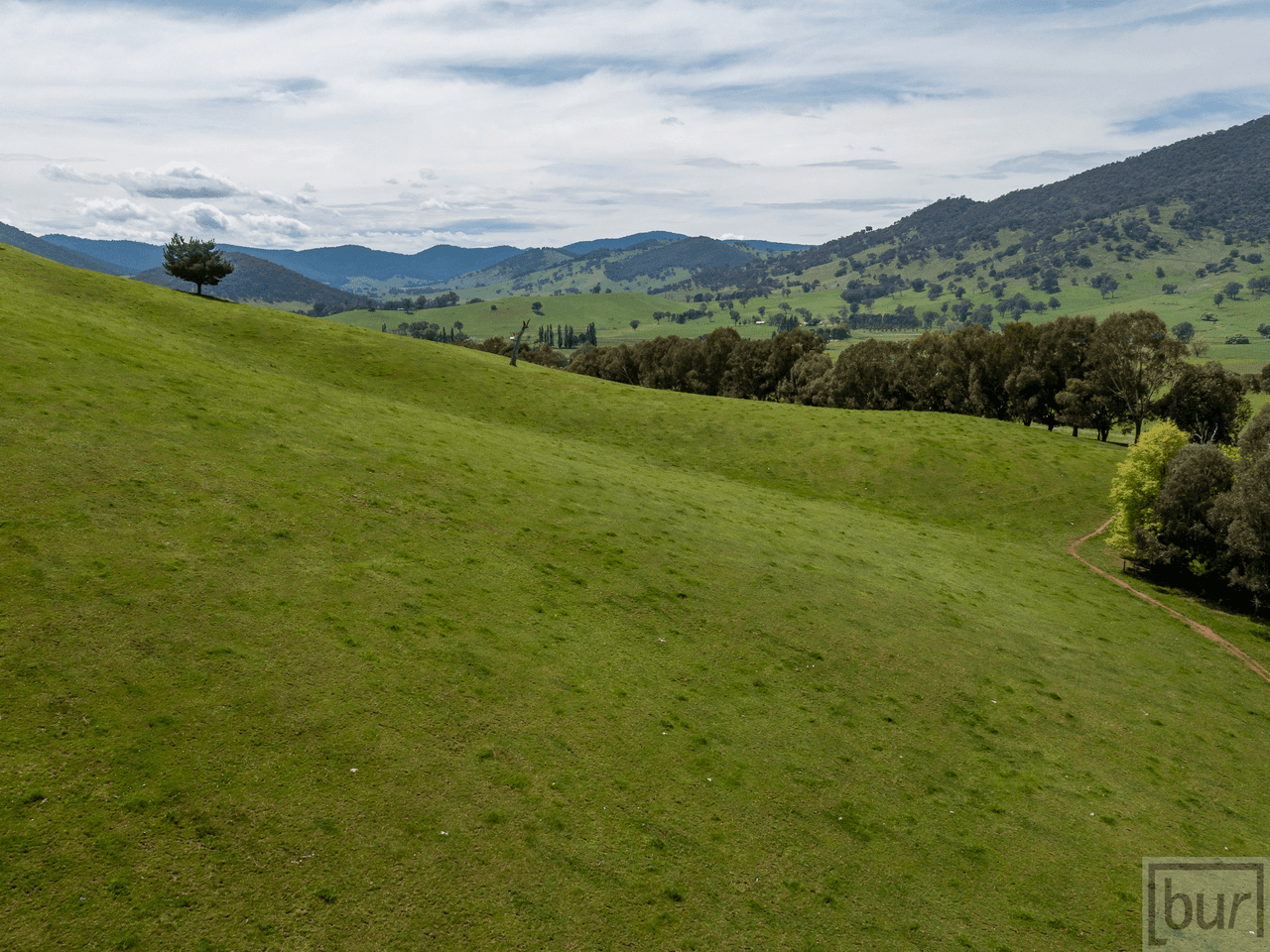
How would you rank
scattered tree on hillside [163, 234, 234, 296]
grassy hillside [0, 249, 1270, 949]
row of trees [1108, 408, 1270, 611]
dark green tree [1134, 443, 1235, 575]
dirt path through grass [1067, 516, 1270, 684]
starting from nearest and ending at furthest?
grassy hillside [0, 249, 1270, 949], dirt path through grass [1067, 516, 1270, 684], row of trees [1108, 408, 1270, 611], dark green tree [1134, 443, 1235, 575], scattered tree on hillside [163, 234, 234, 296]

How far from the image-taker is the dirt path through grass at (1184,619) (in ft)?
128

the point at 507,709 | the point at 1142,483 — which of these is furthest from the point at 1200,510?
the point at 507,709

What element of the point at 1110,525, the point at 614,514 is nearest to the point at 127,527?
the point at 614,514

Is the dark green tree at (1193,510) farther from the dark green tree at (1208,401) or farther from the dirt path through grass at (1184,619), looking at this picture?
the dark green tree at (1208,401)

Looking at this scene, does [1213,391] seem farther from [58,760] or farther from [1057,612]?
[58,760]

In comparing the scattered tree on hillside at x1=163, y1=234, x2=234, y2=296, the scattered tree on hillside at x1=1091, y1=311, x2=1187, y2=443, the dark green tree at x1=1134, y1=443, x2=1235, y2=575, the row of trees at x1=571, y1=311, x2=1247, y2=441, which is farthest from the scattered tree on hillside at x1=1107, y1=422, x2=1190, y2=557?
the scattered tree on hillside at x1=163, y1=234, x2=234, y2=296

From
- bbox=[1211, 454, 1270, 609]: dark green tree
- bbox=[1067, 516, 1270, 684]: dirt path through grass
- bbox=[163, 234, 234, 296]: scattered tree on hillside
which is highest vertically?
bbox=[163, 234, 234, 296]: scattered tree on hillside

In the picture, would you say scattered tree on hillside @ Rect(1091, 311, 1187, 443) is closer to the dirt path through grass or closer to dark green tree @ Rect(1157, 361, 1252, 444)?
dark green tree @ Rect(1157, 361, 1252, 444)

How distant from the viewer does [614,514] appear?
3928 centimetres

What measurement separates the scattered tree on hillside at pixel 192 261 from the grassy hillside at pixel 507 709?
41008mm

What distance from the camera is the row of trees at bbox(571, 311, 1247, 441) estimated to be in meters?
88.8

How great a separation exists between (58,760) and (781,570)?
3070 centimetres

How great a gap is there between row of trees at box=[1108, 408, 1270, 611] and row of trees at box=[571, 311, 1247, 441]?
9607mm

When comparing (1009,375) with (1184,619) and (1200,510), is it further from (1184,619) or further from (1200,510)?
(1184,619)
